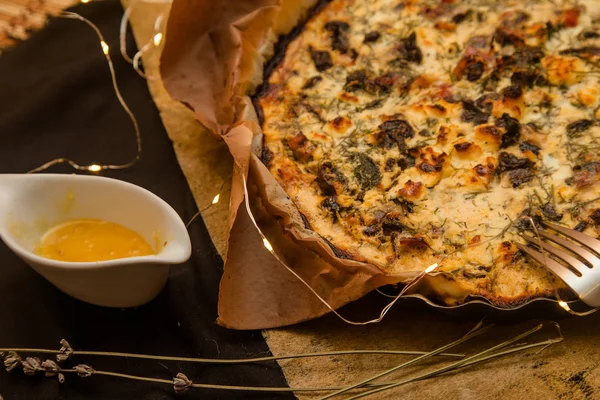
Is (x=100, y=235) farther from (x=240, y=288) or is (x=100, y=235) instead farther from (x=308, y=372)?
(x=308, y=372)

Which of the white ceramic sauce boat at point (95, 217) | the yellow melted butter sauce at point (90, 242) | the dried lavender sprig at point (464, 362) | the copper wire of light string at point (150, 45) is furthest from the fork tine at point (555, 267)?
the copper wire of light string at point (150, 45)

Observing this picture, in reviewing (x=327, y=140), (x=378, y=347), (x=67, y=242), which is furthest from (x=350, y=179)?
(x=67, y=242)

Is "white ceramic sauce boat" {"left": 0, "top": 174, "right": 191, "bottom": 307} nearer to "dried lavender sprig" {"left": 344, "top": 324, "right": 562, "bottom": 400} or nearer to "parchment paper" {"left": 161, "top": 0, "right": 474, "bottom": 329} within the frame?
"parchment paper" {"left": 161, "top": 0, "right": 474, "bottom": 329}

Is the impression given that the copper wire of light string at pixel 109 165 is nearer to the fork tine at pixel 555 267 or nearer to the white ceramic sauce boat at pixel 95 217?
the white ceramic sauce boat at pixel 95 217

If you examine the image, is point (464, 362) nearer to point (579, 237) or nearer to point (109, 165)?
point (579, 237)

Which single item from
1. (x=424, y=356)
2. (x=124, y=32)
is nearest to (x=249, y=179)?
(x=424, y=356)

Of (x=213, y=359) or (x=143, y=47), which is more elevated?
(x=143, y=47)

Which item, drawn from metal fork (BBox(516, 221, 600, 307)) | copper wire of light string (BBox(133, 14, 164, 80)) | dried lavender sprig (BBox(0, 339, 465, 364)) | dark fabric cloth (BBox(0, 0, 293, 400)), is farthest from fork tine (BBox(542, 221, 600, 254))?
copper wire of light string (BBox(133, 14, 164, 80))
